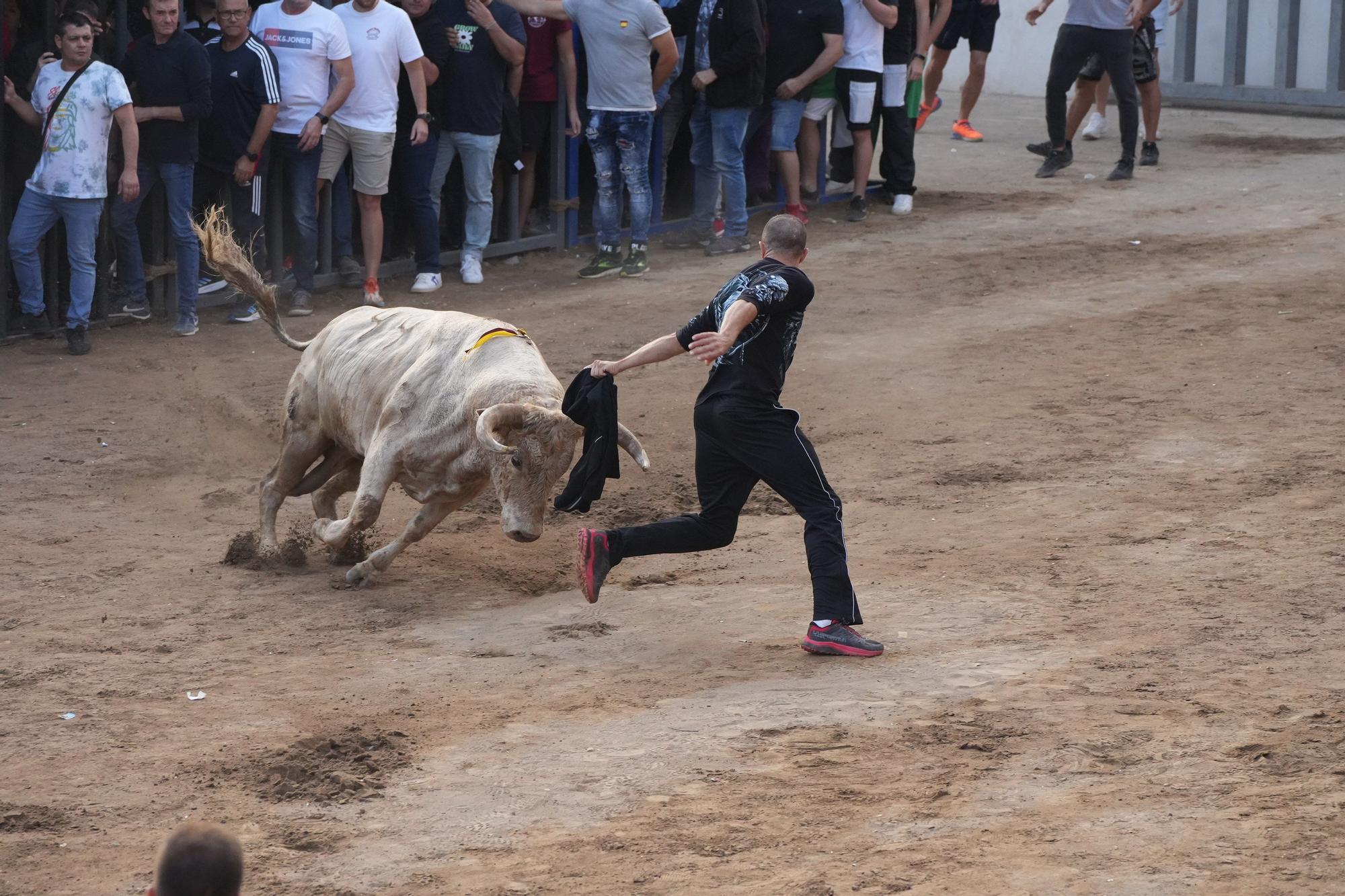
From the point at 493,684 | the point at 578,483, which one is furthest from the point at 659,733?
the point at 578,483

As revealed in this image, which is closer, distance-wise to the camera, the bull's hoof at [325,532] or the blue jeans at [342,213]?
the bull's hoof at [325,532]

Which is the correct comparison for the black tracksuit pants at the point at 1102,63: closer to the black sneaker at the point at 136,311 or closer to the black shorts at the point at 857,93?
the black shorts at the point at 857,93

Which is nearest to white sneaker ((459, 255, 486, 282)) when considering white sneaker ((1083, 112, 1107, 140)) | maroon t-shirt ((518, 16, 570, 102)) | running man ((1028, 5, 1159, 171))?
maroon t-shirt ((518, 16, 570, 102))

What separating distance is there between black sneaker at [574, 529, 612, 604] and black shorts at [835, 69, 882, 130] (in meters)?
9.29

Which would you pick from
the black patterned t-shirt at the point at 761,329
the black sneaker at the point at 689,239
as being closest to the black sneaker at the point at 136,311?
the black sneaker at the point at 689,239

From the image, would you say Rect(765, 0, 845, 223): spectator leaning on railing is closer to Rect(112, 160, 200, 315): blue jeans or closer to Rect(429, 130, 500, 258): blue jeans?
Rect(429, 130, 500, 258): blue jeans

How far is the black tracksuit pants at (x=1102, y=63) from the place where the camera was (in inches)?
637

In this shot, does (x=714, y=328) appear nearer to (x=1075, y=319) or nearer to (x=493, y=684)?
(x=493, y=684)

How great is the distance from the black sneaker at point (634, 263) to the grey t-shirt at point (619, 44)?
1.32 meters

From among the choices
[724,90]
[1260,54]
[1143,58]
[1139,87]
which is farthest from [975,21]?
[1260,54]

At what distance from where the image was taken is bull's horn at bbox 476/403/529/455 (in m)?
7.13

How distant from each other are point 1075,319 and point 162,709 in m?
8.35

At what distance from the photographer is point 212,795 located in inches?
218

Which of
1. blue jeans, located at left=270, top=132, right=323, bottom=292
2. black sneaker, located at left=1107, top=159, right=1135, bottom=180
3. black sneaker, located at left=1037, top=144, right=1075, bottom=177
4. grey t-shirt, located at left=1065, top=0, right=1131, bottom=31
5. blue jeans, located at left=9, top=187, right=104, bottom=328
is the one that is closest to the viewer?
blue jeans, located at left=9, top=187, right=104, bottom=328
